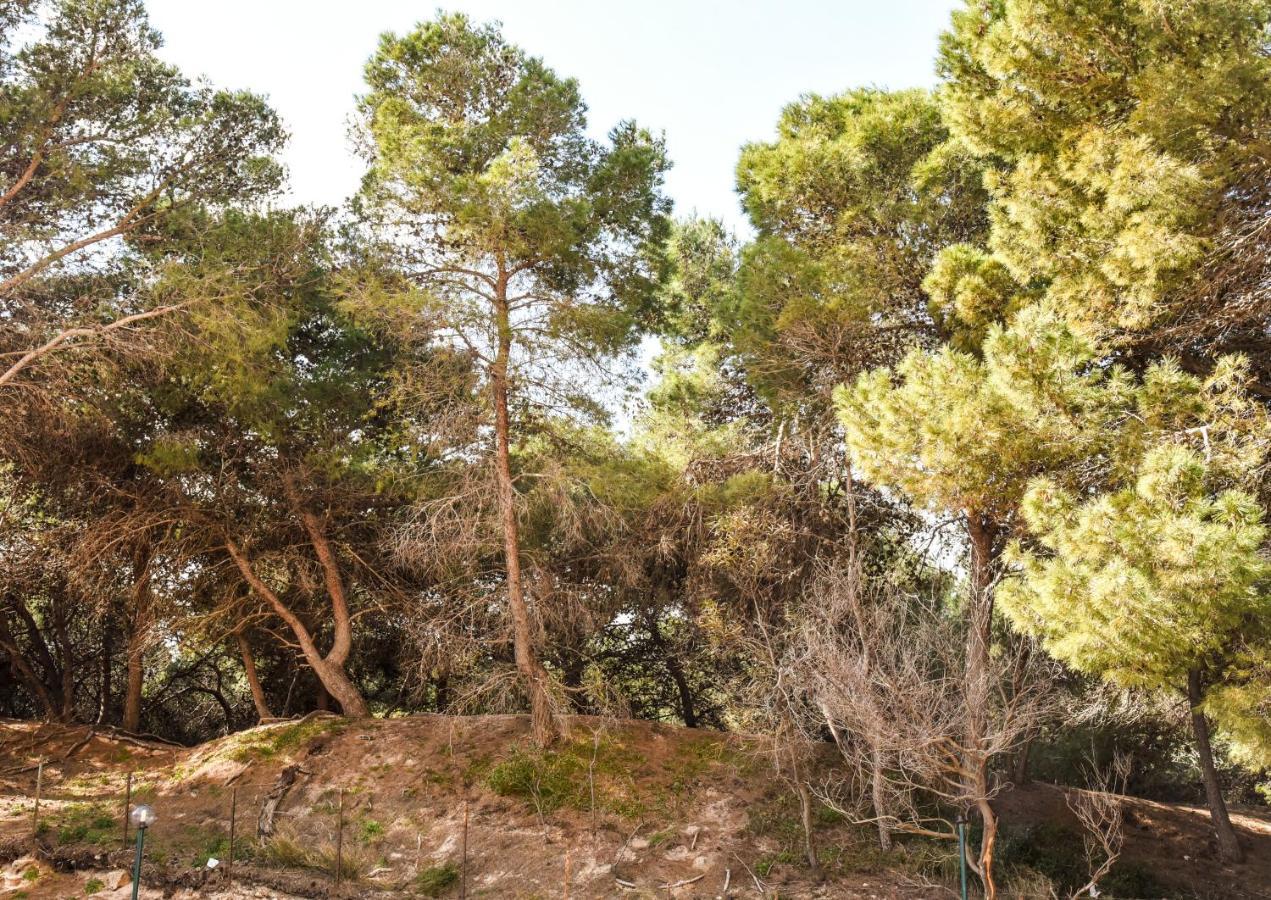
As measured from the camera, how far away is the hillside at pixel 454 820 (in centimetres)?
→ 898

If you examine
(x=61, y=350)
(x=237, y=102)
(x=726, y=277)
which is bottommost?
(x=61, y=350)

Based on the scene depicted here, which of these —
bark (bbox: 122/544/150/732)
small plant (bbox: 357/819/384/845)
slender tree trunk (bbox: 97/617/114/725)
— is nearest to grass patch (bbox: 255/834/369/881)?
small plant (bbox: 357/819/384/845)

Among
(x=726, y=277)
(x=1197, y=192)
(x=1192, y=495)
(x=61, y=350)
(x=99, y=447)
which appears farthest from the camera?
(x=726, y=277)

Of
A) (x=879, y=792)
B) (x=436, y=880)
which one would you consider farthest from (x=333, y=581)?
(x=879, y=792)

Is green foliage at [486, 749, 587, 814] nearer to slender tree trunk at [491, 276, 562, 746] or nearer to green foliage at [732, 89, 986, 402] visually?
slender tree trunk at [491, 276, 562, 746]

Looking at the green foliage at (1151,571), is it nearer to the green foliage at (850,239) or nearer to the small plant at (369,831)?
the green foliage at (850,239)

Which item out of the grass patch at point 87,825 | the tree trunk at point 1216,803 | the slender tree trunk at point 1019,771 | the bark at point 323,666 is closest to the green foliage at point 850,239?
the tree trunk at point 1216,803

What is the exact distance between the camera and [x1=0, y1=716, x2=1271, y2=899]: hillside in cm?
898

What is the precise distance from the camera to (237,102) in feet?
37.3

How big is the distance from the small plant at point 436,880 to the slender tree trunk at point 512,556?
220cm

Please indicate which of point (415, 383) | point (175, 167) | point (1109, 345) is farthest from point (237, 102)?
point (1109, 345)

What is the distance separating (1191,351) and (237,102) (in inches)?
453

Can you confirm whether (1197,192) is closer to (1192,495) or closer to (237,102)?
(1192,495)

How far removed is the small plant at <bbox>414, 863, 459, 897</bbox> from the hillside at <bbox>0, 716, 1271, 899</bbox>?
21 millimetres
